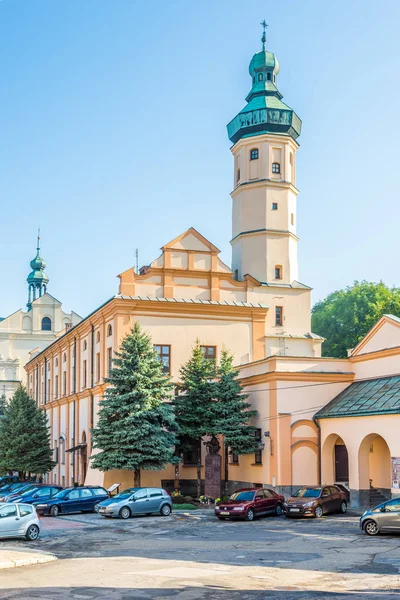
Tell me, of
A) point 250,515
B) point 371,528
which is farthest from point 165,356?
point 371,528

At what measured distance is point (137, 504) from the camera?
32.7 metres

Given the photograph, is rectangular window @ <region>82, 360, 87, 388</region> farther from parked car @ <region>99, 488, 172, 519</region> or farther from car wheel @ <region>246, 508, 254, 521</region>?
car wheel @ <region>246, 508, 254, 521</region>

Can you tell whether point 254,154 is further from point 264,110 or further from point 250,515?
point 250,515

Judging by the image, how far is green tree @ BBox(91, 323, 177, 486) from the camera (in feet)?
127

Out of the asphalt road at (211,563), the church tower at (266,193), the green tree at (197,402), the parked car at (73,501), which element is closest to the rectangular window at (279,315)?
the church tower at (266,193)

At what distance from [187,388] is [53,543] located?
17.0 m

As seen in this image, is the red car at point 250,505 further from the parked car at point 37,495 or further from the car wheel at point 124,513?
the parked car at point 37,495

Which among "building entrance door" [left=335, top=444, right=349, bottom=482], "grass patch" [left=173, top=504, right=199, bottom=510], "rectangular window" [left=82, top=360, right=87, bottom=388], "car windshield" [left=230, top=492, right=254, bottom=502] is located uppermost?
"rectangular window" [left=82, top=360, right=87, bottom=388]

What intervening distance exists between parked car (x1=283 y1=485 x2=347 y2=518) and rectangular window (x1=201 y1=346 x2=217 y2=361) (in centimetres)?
1519

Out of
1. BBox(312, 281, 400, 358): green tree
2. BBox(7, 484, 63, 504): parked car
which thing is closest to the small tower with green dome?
BBox(312, 281, 400, 358): green tree

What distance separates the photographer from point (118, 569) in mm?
18953

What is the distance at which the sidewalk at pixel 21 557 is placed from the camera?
19.7m

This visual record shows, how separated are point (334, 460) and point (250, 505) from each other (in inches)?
323

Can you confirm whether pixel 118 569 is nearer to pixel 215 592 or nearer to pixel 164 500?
pixel 215 592
